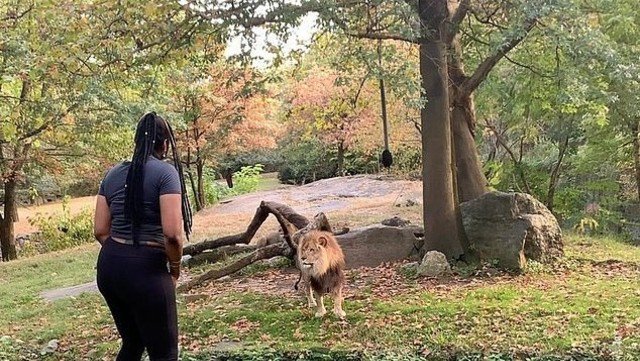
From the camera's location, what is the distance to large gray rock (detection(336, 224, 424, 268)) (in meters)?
8.41

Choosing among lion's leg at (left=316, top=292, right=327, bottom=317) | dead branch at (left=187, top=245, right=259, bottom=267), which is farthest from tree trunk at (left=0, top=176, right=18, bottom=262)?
lion's leg at (left=316, top=292, right=327, bottom=317)

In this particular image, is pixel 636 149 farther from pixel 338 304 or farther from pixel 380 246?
pixel 338 304

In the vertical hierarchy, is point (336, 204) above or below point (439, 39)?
below

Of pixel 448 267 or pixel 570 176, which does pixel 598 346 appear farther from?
pixel 570 176

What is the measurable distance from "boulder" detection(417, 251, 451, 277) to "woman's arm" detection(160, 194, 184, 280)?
4.70 metres

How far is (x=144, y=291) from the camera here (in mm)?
3107

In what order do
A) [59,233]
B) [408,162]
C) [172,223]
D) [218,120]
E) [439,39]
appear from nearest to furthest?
[172,223], [439,39], [59,233], [218,120], [408,162]

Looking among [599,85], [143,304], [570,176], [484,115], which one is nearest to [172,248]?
[143,304]

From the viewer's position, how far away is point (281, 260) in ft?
28.5

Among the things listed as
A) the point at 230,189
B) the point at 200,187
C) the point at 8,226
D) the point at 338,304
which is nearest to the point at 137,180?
the point at 338,304

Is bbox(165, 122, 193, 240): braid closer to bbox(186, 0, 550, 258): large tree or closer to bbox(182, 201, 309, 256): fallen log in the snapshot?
bbox(186, 0, 550, 258): large tree

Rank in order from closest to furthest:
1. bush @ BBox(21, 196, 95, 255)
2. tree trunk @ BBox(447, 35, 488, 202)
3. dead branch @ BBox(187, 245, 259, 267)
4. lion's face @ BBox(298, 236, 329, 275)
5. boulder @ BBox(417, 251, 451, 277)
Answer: lion's face @ BBox(298, 236, 329, 275) → boulder @ BBox(417, 251, 451, 277) → tree trunk @ BBox(447, 35, 488, 202) → dead branch @ BBox(187, 245, 259, 267) → bush @ BBox(21, 196, 95, 255)

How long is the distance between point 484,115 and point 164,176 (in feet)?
34.2

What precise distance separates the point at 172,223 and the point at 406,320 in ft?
10.1
